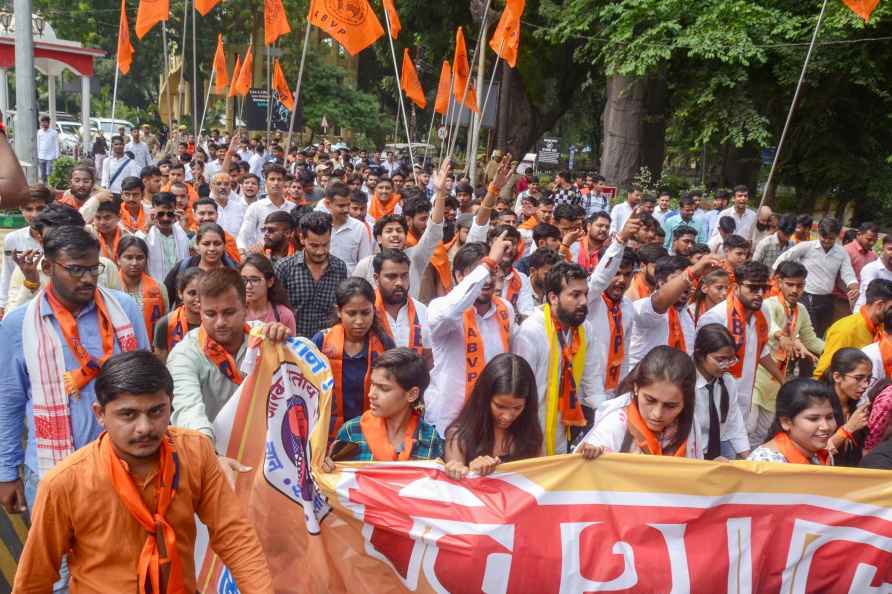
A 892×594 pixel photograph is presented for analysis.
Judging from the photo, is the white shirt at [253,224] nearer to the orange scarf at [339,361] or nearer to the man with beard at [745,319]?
the orange scarf at [339,361]

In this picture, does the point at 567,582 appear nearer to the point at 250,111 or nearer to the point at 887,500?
the point at 887,500

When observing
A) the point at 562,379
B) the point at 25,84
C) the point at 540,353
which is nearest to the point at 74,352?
the point at 540,353

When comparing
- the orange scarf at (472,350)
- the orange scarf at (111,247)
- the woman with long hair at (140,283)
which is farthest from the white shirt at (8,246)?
the orange scarf at (472,350)

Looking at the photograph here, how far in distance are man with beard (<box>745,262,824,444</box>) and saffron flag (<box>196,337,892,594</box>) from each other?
2.69 meters

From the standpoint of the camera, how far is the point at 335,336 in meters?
4.64

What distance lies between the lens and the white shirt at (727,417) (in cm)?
452

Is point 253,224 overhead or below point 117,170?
below

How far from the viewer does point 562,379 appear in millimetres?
5000

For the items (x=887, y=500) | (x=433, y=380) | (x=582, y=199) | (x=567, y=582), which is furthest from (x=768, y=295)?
(x=582, y=199)

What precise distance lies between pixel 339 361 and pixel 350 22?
829 centimetres

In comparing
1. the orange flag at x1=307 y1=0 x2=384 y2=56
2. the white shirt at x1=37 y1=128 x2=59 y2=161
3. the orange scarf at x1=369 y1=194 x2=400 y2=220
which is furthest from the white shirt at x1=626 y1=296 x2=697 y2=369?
the white shirt at x1=37 y1=128 x2=59 y2=161

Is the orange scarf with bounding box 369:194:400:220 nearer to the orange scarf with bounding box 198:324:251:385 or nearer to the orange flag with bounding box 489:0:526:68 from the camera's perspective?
the orange flag with bounding box 489:0:526:68

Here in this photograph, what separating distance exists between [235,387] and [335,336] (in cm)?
77

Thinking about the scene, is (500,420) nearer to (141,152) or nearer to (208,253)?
(208,253)
